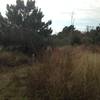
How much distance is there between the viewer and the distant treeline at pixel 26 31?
17344 millimetres

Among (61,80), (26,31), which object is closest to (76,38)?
(26,31)

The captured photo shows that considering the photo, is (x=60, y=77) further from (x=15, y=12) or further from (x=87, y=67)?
(x=15, y=12)

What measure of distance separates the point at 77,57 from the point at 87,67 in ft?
1.54

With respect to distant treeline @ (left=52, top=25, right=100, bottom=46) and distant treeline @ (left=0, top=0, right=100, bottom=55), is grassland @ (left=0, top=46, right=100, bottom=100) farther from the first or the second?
distant treeline @ (left=0, top=0, right=100, bottom=55)

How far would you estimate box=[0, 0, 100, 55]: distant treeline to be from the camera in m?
17.3

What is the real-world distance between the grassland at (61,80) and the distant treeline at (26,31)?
1028 centimetres

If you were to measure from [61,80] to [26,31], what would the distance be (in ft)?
41.9

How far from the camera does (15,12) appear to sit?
1953 centimetres

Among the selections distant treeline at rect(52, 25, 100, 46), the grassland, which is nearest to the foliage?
distant treeline at rect(52, 25, 100, 46)

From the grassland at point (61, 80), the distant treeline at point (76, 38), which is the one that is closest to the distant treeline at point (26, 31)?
the distant treeline at point (76, 38)

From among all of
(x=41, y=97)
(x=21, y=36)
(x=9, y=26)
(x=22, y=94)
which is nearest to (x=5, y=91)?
(x=22, y=94)

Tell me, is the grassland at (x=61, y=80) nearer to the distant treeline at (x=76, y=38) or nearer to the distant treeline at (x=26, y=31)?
the distant treeline at (x=76, y=38)

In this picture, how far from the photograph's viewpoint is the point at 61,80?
17.7 feet

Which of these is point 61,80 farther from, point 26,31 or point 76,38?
point 76,38
